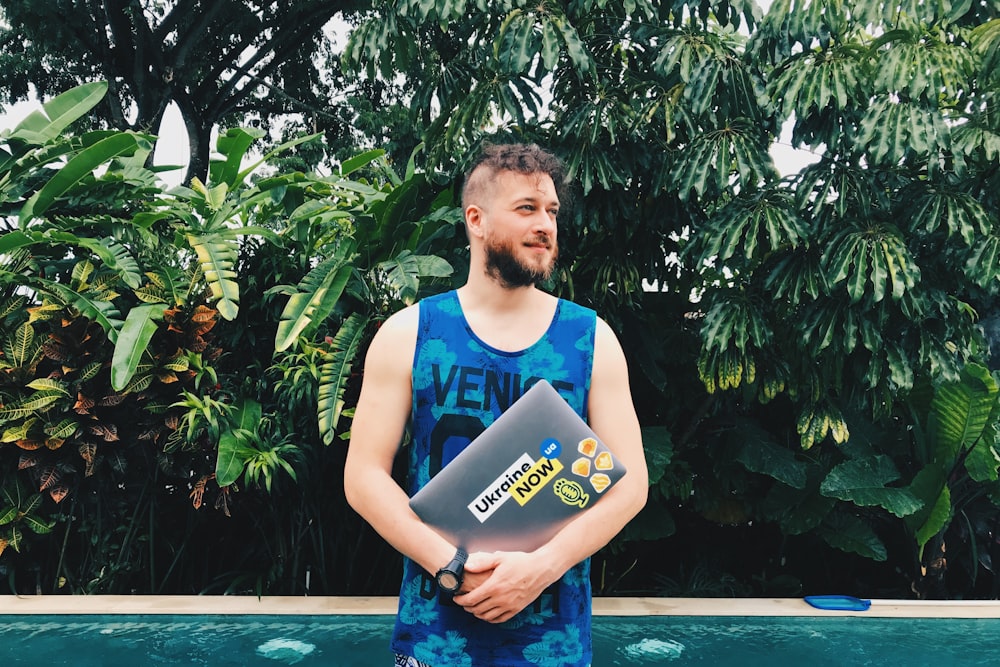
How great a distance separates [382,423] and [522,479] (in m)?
0.26

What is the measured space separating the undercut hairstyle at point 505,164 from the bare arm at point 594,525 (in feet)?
0.93

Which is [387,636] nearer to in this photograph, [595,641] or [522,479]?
[595,641]

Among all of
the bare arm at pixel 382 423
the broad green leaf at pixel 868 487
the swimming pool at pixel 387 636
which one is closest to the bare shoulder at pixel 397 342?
the bare arm at pixel 382 423

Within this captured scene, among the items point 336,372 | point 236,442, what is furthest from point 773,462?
point 236,442

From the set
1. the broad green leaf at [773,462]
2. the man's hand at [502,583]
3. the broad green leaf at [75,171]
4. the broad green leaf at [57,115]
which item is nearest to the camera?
the man's hand at [502,583]

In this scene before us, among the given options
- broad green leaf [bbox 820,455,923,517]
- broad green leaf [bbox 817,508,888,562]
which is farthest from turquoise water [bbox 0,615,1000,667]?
broad green leaf [bbox 820,455,923,517]

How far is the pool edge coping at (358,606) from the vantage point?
3.47 meters

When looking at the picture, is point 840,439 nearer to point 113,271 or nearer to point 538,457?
point 538,457

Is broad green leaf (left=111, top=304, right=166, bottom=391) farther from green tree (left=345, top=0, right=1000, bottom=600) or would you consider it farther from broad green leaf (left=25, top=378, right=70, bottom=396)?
green tree (left=345, top=0, right=1000, bottom=600)

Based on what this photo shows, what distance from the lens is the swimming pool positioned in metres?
3.07

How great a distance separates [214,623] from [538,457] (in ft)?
8.71

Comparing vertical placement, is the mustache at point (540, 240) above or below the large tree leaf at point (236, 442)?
above

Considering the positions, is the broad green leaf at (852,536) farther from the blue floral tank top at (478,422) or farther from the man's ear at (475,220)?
the man's ear at (475,220)

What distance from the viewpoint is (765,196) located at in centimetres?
321
